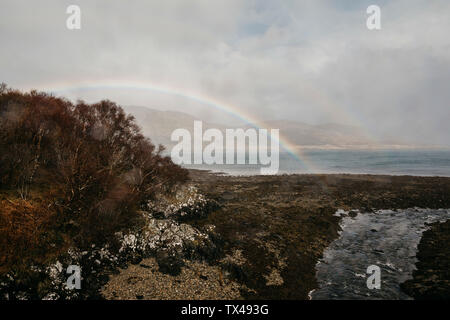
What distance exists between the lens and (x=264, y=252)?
19906 millimetres

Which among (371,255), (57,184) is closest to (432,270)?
(371,255)

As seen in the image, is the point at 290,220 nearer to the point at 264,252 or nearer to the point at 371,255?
the point at 371,255

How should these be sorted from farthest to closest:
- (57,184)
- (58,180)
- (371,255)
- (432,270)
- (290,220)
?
(290,220) → (371,255) → (58,180) → (57,184) → (432,270)

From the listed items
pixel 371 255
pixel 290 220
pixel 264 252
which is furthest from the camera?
pixel 290 220

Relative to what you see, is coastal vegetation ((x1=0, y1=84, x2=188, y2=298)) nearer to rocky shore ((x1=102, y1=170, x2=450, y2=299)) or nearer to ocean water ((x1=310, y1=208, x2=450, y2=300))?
rocky shore ((x1=102, y1=170, x2=450, y2=299))

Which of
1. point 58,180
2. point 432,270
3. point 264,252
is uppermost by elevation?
point 58,180

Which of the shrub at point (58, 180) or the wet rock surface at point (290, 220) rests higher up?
the shrub at point (58, 180)

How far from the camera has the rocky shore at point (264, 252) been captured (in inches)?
570

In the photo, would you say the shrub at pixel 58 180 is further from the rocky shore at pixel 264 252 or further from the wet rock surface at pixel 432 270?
the wet rock surface at pixel 432 270

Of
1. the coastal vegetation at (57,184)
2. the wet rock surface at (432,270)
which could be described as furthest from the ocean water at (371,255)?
the coastal vegetation at (57,184)
